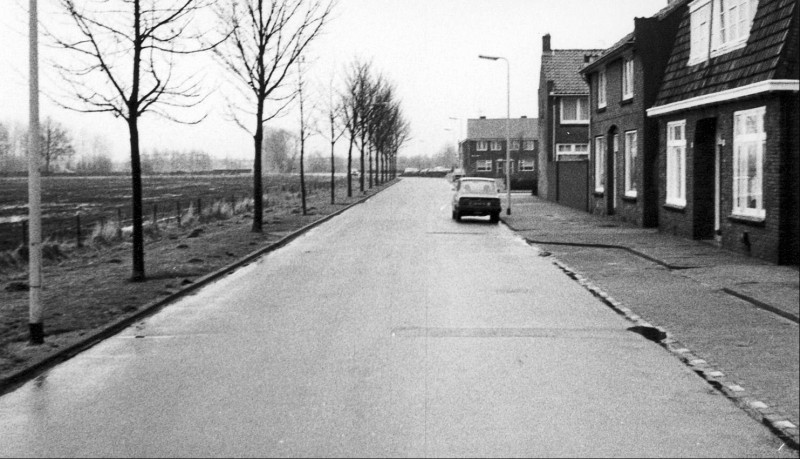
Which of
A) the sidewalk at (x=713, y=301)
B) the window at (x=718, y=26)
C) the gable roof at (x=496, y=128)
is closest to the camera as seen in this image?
the sidewalk at (x=713, y=301)

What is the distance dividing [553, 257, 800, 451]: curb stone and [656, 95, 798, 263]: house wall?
559 centimetres

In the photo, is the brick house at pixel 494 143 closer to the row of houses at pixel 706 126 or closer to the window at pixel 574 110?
the window at pixel 574 110

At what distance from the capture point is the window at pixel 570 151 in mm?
49875

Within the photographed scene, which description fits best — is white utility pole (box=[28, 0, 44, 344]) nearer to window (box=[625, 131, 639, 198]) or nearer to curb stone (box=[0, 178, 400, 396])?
curb stone (box=[0, 178, 400, 396])

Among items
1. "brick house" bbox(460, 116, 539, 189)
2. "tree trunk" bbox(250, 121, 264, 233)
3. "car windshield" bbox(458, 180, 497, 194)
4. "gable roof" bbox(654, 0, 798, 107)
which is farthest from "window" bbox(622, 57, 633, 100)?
"brick house" bbox(460, 116, 539, 189)

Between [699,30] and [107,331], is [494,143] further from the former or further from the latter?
[107,331]

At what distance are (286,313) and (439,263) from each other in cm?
651

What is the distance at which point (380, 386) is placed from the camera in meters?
7.56

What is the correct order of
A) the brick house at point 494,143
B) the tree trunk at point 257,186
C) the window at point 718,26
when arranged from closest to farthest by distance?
the window at point 718,26
the tree trunk at point 257,186
the brick house at point 494,143

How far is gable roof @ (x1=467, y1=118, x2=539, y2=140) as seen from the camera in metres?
119

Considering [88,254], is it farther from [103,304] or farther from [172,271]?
[103,304]

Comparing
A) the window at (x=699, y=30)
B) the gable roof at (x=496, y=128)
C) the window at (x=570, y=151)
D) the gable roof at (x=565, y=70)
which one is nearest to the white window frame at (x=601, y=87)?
the window at (x=699, y=30)

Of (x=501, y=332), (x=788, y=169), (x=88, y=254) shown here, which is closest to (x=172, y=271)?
(x=88, y=254)

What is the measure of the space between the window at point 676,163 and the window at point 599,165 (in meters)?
8.91
